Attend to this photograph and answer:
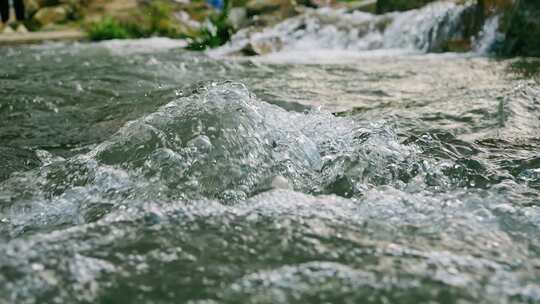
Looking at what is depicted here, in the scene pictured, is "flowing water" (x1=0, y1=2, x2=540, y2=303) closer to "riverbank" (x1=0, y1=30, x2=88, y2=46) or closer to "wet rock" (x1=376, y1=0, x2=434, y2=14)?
"wet rock" (x1=376, y1=0, x2=434, y2=14)

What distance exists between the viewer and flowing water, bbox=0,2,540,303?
4.42ft

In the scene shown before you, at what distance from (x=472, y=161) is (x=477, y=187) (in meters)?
0.37

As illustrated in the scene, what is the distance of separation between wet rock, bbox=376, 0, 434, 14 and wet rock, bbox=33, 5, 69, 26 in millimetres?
8750

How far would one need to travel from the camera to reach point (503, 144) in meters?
2.87

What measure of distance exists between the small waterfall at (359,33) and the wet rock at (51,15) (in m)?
7.23

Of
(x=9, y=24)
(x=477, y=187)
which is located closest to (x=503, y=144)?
(x=477, y=187)

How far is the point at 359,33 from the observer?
9.38 m

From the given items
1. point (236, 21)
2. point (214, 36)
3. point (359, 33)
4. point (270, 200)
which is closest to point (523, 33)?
point (359, 33)

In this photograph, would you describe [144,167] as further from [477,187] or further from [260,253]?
[477,187]

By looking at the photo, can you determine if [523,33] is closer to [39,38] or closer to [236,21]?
[236,21]

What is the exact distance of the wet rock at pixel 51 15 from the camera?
1518cm

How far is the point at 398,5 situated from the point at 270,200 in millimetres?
9312

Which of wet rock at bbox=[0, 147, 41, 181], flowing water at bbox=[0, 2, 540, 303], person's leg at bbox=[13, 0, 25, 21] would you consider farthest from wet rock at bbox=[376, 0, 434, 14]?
person's leg at bbox=[13, 0, 25, 21]

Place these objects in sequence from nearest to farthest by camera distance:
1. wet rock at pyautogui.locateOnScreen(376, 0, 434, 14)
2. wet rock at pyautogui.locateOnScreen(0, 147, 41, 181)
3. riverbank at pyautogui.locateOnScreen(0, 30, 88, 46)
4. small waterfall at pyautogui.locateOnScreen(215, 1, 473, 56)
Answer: wet rock at pyautogui.locateOnScreen(0, 147, 41, 181), small waterfall at pyautogui.locateOnScreen(215, 1, 473, 56), wet rock at pyautogui.locateOnScreen(376, 0, 434, 14), riverbank at pyautogui.locateOnScreen(0, 30, 88, 46)
